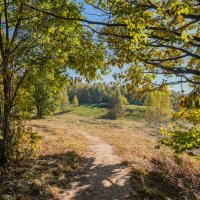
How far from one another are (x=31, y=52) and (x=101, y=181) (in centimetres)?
799

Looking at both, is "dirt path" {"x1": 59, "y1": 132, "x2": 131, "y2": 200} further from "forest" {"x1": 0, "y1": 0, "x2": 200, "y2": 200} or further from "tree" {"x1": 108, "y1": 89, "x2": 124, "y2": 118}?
"tree" {"x1": 108, "y1": 89, "x2": 124, "y2": 118}

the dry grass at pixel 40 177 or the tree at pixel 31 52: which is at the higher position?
the tree at pixel 31 52

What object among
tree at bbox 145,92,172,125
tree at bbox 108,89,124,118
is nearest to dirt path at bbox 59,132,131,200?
tree at bbox 145,92,172,125

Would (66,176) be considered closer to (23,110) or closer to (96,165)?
(96,165)

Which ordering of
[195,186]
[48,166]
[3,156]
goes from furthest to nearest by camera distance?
1. [195,186]
2. [48,166]
3. [3,156]

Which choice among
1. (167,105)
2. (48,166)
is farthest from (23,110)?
(167,105)

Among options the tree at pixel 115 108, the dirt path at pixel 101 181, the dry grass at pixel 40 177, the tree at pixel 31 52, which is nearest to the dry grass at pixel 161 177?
the dirt path at pixel 101 181

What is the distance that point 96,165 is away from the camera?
55.1ft

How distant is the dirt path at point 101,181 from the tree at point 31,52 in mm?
4601

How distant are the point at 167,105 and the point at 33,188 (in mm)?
85978

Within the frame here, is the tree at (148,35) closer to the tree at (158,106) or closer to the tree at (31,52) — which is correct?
the tree at (31,52)

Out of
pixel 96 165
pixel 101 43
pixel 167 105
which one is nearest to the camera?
pixel 101 43

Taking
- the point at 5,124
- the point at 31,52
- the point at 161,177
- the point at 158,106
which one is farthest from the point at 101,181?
the point at 158,106

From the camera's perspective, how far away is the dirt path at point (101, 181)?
1161cm
